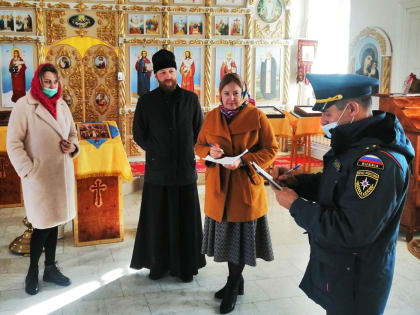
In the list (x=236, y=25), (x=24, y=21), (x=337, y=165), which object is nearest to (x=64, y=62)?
(x=24, y=21)

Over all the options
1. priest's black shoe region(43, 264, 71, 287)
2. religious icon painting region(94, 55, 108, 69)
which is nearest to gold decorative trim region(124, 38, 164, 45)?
religious icon painting region(94, 55, 108, 69)

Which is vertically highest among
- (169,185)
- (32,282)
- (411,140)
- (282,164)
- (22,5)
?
(22,5)

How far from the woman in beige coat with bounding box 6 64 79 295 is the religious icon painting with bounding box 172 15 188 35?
6136 mm

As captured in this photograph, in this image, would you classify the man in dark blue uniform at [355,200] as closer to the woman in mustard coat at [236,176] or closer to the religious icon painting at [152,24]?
the woman in mustard coat at [236,176]

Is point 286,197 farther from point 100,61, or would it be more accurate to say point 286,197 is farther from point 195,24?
point 195,24

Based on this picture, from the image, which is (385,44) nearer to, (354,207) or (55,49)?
(55,49)

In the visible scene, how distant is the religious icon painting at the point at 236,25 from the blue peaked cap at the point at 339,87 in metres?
7.95

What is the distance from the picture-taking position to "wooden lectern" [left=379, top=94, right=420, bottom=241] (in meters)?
4.81

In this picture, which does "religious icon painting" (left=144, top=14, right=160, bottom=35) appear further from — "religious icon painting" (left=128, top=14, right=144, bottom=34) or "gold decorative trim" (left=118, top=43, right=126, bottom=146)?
"gold decorative trim" (left=118, top=43, right=126, bottom=146)

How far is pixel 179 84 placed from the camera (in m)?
9.45

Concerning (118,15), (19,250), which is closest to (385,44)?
(118,15)

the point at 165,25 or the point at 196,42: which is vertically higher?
the point at 165,25

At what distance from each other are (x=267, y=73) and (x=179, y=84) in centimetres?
197

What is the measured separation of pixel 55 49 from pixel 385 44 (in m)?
5.97
